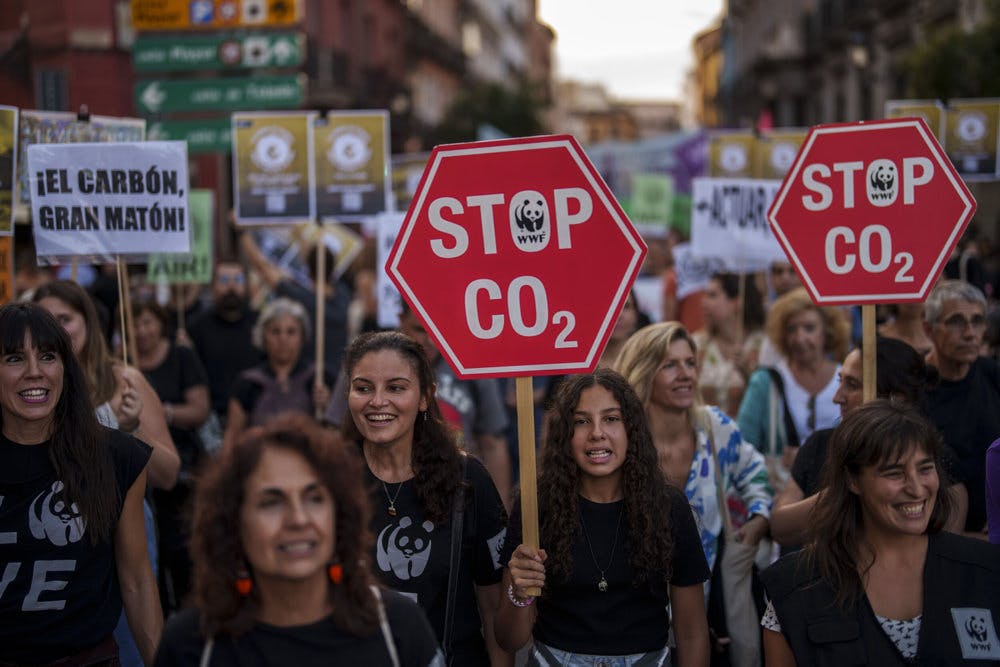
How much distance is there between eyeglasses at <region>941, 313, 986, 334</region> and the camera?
16.2 ft

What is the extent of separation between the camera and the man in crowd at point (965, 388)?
4535mm

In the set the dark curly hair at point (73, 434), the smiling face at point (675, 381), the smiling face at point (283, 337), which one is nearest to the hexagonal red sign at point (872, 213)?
the smiling face at point (675, 381)

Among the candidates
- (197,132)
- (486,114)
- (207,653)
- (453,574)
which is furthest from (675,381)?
(486,114)

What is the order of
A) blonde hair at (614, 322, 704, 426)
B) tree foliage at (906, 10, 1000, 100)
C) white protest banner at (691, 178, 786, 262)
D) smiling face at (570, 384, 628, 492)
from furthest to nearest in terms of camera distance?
tree foliage at (906, 10, 1000, 100), white protest banner at (691, 178, 786, 262), blonde hair at (614, 322, 704, 426), smiling face at (570, 384, 628, 492)

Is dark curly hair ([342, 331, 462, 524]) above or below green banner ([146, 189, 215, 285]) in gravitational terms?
below

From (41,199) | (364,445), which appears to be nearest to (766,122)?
(41,199)

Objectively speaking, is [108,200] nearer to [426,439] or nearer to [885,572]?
[426,439]

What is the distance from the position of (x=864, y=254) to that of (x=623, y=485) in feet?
4.31

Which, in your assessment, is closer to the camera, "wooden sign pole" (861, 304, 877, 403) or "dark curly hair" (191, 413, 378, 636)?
"dark curly hair" (191, 413, 378, 636)

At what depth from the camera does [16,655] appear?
3.23 meters

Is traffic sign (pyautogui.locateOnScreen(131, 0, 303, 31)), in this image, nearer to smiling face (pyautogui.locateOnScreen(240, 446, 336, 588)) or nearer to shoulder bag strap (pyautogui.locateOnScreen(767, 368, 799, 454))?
shoulder bag strap (pyautogui.locateOnScreen(767, 368, 799, 454))

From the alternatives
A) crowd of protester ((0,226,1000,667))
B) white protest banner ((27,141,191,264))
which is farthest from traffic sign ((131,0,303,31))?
crowd of protester ((0,226,1000,667))

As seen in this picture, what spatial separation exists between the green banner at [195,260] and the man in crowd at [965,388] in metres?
5.65

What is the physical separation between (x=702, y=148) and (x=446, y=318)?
1665cm
